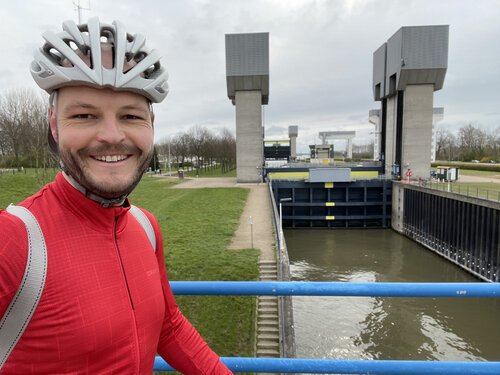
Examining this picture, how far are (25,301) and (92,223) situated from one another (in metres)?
0.31

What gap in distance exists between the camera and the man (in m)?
1.03

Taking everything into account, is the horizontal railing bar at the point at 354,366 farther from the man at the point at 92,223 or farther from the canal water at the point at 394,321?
the canal water at the point at 394,321

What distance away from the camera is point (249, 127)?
34.3 metres

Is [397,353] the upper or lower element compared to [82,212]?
lower

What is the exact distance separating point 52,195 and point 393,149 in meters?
34.4

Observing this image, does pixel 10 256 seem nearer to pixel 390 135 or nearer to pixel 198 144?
pixel 390 135

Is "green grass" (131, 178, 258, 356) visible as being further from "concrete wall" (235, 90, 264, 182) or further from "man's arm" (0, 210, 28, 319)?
"concrete wall" (235, 90, 264, 182)

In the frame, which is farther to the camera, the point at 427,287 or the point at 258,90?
the point at 258,90

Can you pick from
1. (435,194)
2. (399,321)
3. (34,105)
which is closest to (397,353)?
(399,321)

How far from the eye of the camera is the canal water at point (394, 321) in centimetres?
1043

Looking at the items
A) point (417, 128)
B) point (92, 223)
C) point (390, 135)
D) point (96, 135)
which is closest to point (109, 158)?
point (96, 135)

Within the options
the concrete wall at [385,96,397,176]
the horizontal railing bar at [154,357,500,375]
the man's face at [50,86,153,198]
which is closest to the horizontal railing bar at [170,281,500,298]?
the horizontal railing bar at [154,357,500,375]

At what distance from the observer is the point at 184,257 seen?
42.7 ft

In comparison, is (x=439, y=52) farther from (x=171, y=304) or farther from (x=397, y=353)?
(x=171, y=304)
